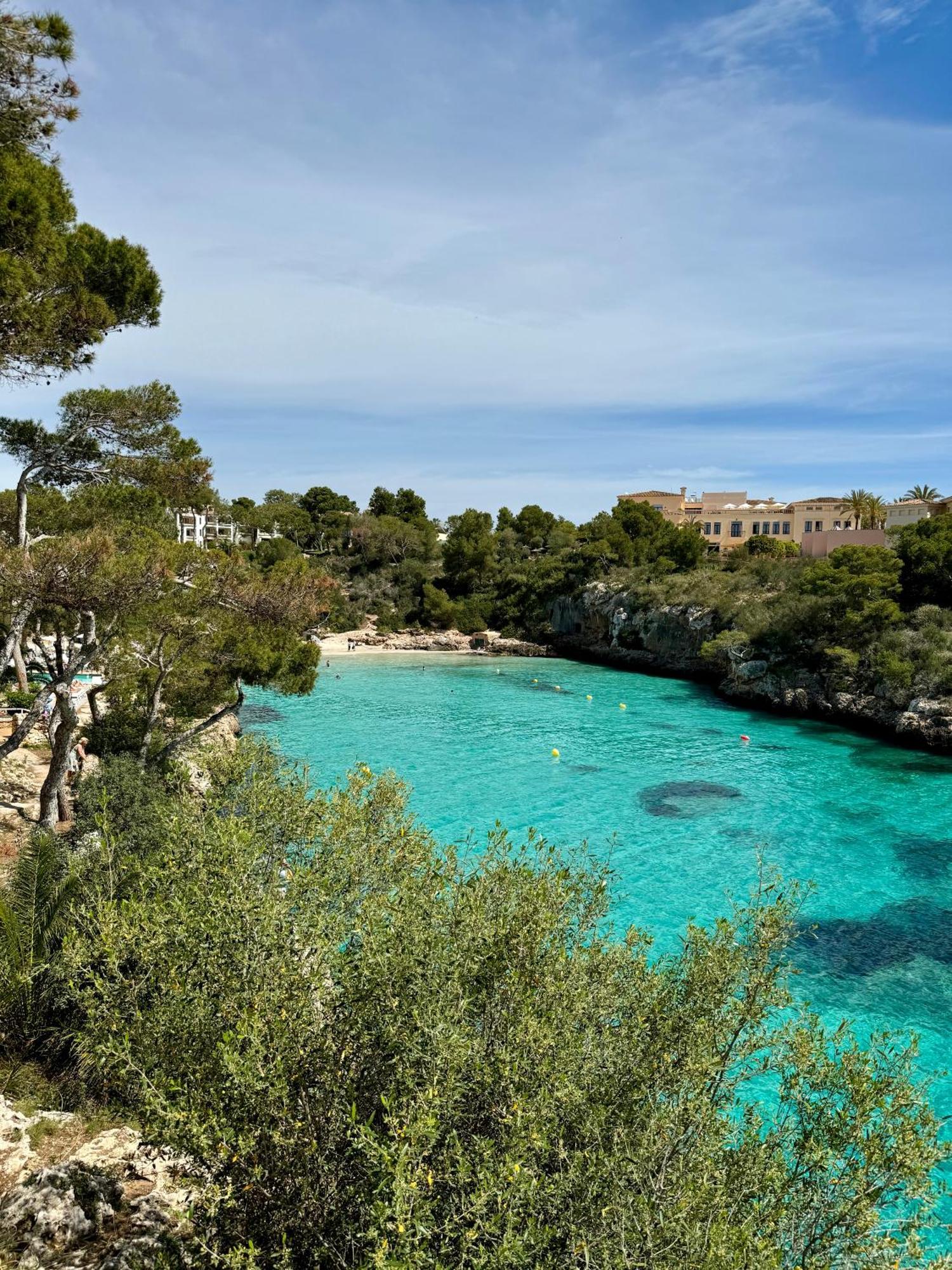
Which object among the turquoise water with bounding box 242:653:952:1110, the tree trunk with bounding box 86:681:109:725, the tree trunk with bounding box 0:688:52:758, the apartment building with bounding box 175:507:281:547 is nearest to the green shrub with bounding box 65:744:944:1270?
the turquoise water with bounding box 242:653:952:1110

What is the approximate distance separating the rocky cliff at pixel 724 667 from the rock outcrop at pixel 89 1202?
3102cm

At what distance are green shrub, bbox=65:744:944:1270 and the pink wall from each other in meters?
46.8

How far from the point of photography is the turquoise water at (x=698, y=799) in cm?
1400

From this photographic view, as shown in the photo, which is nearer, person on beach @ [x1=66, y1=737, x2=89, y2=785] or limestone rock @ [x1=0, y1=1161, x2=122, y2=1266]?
limestone rock @ [x1=0, y1=1161, x2=122, y2=1266]

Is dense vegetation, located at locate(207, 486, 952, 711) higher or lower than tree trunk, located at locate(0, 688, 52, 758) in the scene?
higher

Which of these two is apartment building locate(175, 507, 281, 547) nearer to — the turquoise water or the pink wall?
the turquoise water

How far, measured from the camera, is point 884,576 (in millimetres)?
34781

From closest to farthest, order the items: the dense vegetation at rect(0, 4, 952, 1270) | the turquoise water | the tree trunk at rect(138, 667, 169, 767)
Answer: the dense vegetation at rect(0, 4, 952, 1270), the turquoise water, the tree trunk at rect(138, 667, 169, 767)

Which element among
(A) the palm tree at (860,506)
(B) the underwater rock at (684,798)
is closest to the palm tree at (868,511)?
(A) the palm tree at (860,506)

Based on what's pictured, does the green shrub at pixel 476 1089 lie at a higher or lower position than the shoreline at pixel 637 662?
higher

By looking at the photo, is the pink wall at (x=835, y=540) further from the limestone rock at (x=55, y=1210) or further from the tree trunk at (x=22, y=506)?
the limestone rock at (x=55, y=1210)

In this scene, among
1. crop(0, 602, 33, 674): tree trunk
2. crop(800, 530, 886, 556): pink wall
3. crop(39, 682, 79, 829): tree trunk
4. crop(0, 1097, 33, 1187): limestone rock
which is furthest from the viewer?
crop(800, 530, 886, 556): pink wall

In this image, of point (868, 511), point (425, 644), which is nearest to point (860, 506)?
point (868, 511)

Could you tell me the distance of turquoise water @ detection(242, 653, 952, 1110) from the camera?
14.0m
